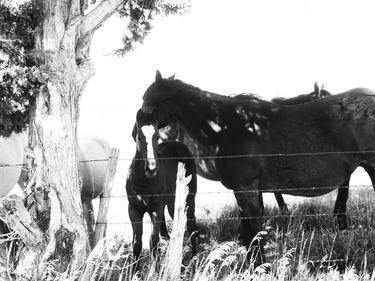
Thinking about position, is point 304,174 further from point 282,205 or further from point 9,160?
point 9,160

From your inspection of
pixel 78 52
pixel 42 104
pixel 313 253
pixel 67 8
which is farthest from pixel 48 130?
pixel 313 253

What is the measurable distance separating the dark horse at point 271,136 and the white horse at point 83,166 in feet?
4.97

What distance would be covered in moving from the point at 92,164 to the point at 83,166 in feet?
1.63

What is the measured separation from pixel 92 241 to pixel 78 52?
2.04m

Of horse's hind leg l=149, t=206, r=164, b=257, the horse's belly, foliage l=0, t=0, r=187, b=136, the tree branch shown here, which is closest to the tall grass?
horse's hind leg l=149, t=206, r=164, b=257

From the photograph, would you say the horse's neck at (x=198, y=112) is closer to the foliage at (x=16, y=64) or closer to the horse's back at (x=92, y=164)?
the foliage at (x=16, y=64)

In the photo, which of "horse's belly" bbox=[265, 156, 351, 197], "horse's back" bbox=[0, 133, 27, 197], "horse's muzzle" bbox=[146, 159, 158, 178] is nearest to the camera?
"horse's muzzle" bbox=[146, 159, 158, 178]

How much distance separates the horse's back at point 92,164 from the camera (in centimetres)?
829

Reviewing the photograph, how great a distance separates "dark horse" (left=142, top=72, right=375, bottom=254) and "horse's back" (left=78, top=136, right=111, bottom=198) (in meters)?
2.52

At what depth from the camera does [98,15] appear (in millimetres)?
5215

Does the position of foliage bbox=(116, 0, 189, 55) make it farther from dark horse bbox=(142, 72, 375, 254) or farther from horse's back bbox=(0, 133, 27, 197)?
horse's back bbox=(0, 133, 27, 197)

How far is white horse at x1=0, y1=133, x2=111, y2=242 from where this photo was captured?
290 inches

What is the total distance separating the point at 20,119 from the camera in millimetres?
5168

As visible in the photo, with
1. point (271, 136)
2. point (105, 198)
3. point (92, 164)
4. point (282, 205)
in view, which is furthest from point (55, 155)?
point (282, 205)
